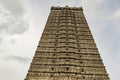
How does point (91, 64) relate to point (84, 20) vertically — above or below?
below

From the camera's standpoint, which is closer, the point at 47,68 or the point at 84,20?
the point at 47,68

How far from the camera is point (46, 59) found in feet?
130

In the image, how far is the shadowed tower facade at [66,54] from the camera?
37656mm

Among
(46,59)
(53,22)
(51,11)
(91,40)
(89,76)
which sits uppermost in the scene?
(51,11)

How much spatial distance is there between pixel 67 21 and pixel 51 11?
388 cm

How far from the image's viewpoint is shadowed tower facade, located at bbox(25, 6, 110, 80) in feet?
124

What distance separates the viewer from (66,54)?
40.4 meters

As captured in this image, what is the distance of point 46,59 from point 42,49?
1881 millimetres

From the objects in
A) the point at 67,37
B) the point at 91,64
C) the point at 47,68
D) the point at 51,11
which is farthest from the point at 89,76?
the point at 51,11

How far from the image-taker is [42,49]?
4112 cm

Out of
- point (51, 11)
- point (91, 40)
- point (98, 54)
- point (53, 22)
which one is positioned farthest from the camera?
point (51, 11)

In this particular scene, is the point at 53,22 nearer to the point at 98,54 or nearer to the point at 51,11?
the point at 51,11

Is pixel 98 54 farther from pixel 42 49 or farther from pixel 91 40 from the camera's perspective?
pixel 42 49

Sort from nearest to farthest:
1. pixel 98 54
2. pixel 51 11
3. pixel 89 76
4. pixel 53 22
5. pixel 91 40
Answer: pixel 89 76
pixel 98 54
pixel 91 40
pixel 53 22
pixel 51 11
